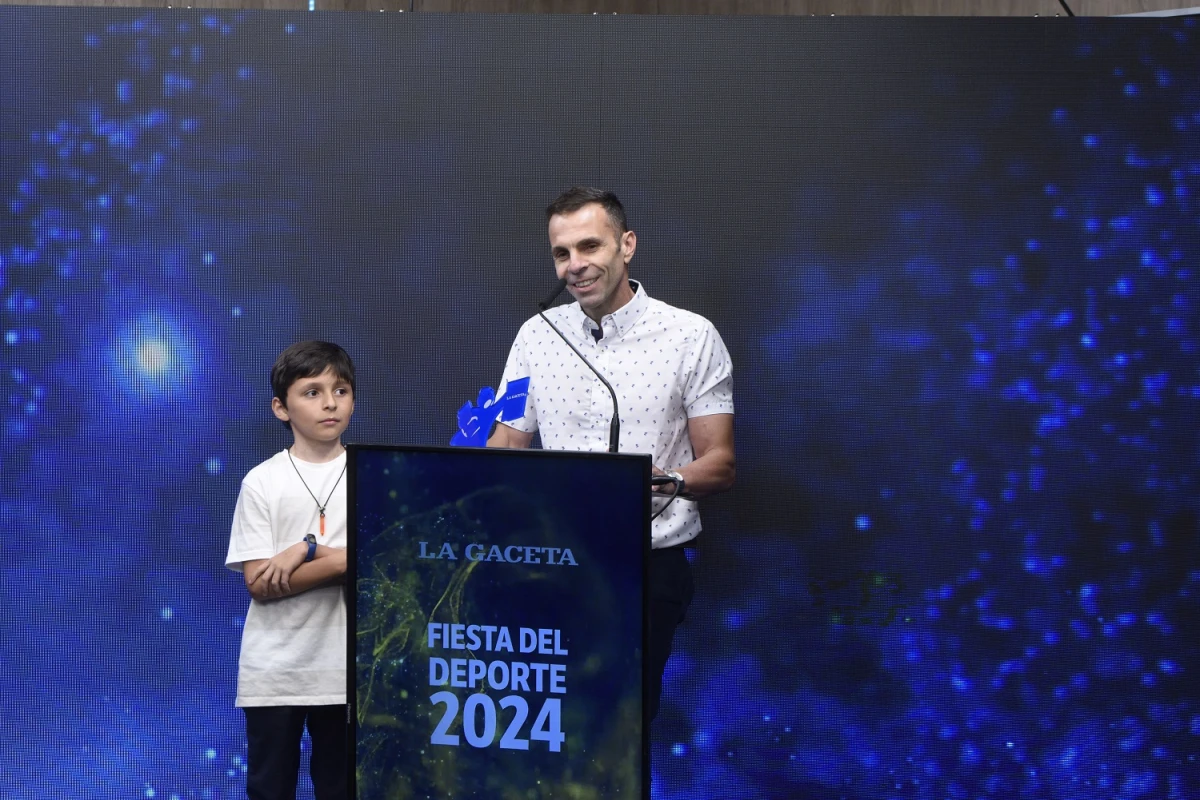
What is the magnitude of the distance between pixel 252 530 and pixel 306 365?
1.14 feet

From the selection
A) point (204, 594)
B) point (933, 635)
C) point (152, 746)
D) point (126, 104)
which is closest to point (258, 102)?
point (126, 104)

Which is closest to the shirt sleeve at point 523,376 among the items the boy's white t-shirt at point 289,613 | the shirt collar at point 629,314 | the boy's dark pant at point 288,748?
the shirt collar at point 629,314

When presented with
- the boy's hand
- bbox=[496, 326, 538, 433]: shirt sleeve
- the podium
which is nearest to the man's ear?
bbox=[496, 326, 538, 433]: shirt sleeve

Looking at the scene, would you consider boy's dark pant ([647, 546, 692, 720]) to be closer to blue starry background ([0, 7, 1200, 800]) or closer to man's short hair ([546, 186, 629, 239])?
blue starry background ([0, 7, 1200, 800])

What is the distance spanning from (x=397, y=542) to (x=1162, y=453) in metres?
2.19

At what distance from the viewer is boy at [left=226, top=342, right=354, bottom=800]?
212 cm

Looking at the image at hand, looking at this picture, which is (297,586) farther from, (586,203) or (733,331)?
(733,331)

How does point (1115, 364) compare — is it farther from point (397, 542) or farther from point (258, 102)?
point (258, 102)

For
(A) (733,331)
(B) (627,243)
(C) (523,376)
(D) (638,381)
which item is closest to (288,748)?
(C) (523,376)

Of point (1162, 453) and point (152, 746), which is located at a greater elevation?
point (1162, 453)

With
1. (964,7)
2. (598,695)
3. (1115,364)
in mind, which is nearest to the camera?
(598,695)

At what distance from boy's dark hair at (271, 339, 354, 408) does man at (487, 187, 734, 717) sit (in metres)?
0.38

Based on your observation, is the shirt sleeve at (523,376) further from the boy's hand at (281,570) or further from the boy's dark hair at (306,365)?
the boy's hand at (281,570)

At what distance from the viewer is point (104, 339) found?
2857 mm
